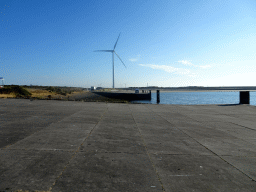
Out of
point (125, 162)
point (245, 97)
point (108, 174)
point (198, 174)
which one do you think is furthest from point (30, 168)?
point (245, 97)

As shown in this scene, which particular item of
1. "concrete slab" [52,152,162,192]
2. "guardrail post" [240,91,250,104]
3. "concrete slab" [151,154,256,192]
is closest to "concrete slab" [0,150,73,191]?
"concrete slab" [52,152,162,192]

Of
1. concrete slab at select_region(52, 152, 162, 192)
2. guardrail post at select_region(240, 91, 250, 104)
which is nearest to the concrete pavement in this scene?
concrete slab at select_region(52, 152, 162, 192)

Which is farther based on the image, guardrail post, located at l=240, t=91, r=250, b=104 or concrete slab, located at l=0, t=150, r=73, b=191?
guardrail post, located at l=240, t=91, r=250, b=104

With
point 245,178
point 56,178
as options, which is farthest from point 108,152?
point 245,178

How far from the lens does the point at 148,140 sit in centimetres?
534

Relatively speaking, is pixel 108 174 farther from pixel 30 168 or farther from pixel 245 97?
pixel 245 97

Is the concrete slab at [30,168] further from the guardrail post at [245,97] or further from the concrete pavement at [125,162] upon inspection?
the guardrail post at [245,97]

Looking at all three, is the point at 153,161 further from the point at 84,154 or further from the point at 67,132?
the point at 67,132

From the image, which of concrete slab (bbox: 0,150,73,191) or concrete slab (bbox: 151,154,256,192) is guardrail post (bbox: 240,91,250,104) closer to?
concrete slab (bbox: 151,154,256,192)

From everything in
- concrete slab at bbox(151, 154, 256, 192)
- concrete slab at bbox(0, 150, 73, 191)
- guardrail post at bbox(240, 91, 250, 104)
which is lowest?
concrete slab at bbox(151, 154, 256, 192)

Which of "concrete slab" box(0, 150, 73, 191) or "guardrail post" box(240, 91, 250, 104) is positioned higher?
"guardrail post" box(240, 91, 250, 104)

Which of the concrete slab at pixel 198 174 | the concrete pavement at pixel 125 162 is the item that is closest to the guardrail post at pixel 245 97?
the concrete pavement at pixel 125 162

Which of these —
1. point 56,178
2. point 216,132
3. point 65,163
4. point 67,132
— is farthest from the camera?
point 216,132

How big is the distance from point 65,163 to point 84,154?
1.96ft
